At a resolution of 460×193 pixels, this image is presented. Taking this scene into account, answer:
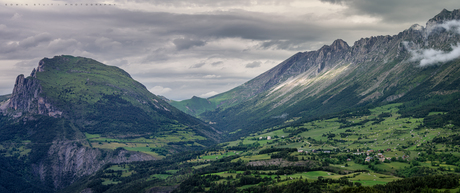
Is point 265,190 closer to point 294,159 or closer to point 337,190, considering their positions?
point 337,190

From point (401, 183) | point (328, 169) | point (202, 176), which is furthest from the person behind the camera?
point (202, 176)

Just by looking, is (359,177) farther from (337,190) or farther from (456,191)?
(456,191)

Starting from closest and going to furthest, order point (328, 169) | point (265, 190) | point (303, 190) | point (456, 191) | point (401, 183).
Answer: point (456, 191) → point (401, 183) → point (303, 190) → point (265, 190) → point (328, 169)

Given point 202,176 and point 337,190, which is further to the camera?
point 202,176

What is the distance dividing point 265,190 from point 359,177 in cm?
4013

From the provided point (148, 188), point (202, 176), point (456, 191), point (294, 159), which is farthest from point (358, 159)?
point (148, 188)

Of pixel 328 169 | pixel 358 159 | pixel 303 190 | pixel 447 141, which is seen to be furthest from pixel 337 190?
pixel 447 141

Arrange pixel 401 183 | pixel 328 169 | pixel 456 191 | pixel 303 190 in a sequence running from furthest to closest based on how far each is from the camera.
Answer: pixel 328 169
pixel 303 190
pixel 401 183
pixel 456 191

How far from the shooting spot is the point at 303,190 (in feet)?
A: 436

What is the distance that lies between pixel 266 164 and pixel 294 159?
1672 centimetres

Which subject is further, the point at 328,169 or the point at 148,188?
the point at 148,188

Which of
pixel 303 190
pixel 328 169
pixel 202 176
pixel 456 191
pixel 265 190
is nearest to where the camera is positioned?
→ pixel 456 191

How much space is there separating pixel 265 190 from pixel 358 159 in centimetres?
6160

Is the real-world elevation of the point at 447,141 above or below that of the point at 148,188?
above
